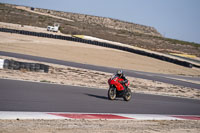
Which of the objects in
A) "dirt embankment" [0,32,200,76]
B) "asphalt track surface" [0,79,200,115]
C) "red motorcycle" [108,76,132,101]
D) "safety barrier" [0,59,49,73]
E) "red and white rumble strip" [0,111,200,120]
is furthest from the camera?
"dirt embankment" [0,32,200,76]

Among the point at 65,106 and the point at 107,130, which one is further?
the point at 65,106

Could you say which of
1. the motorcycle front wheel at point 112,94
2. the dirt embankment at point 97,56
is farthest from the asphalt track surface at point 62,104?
the dirt embankment at point 97,56

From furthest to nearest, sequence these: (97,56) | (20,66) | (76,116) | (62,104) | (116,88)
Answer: (97,56), (20,66), (116,88), (62,104), (76,116)

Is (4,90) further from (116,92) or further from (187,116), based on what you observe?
(187,116)

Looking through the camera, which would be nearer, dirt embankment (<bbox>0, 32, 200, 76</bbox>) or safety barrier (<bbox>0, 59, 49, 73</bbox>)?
safety barrier (<bbox>0, 59, 49, 73</bbox>)

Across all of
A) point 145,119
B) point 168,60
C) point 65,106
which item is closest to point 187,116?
point 145,119

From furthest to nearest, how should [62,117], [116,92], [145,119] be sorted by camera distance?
[116,92]
[145,119]
[62,117]

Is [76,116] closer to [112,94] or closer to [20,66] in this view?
[112,94]

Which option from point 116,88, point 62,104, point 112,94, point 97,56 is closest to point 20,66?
point 112,94

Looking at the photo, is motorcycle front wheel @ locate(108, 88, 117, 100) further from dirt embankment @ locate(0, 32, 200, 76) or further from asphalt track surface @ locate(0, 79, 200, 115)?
dirt embankment @ locate(0, 32, 200, 76)

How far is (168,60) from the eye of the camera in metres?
43.8

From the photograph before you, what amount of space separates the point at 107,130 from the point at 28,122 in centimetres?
164

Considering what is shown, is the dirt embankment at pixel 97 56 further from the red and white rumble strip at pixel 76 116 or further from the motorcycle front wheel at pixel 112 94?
the red and white rumble strip at pixel 76 116

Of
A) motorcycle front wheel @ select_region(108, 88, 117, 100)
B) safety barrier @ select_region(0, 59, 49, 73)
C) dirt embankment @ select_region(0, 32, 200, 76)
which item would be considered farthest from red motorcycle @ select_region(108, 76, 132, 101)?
dirt embankment @ select_region(0, 32, 200, 76)
